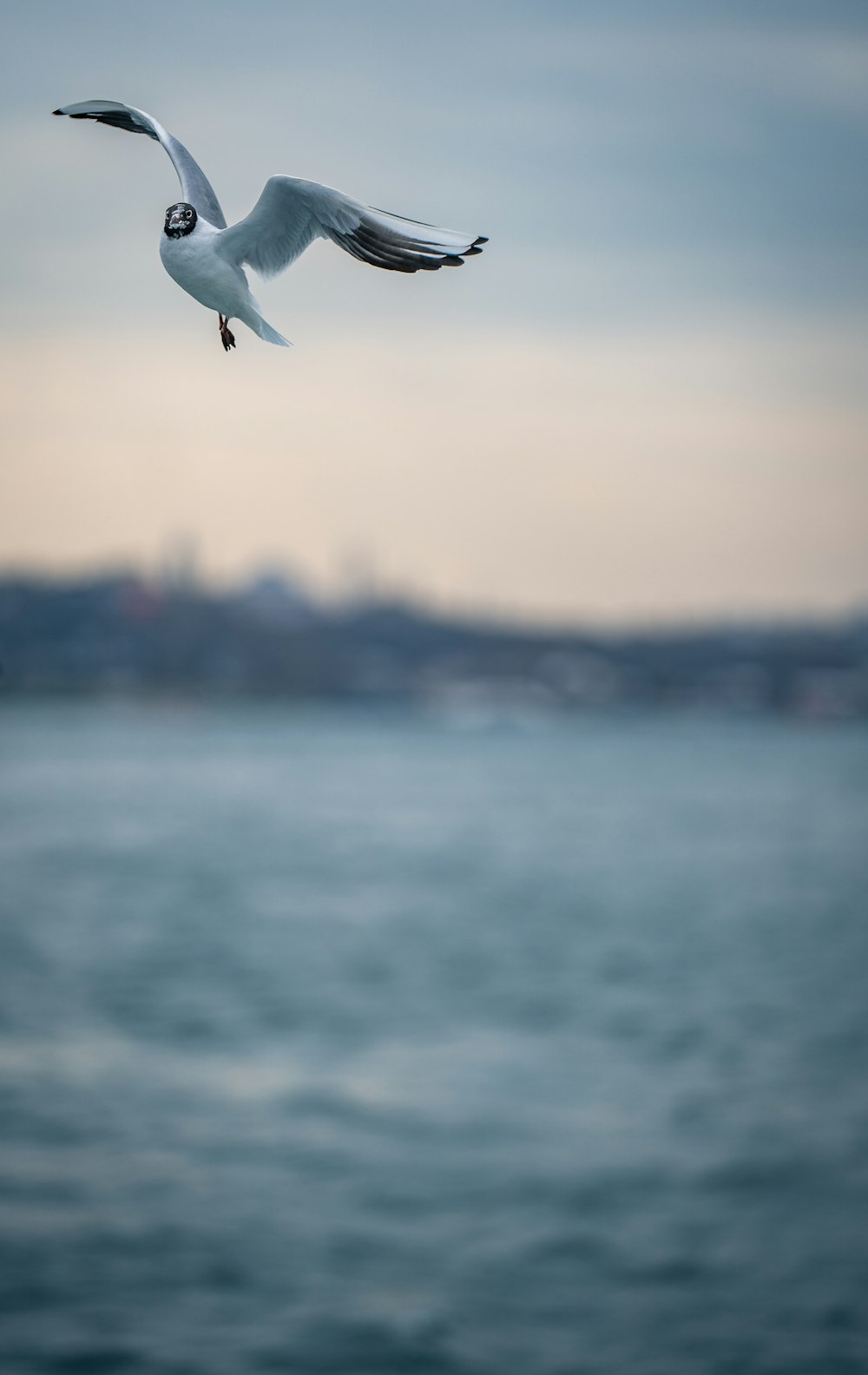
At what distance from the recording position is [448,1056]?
257 ft

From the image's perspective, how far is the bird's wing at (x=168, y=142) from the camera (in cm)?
230

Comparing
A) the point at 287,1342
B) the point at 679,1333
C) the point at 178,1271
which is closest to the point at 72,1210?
the point at 178,1271

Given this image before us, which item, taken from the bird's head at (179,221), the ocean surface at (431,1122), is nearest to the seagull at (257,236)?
the bird's head at (179,221)

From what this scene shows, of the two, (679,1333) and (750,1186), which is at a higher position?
(750,1186)

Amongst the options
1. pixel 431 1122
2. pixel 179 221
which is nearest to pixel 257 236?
pixel 179 221

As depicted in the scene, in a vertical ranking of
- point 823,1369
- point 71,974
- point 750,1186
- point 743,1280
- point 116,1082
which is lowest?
point 823,1369

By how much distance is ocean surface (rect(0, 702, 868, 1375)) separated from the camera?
47.8 m

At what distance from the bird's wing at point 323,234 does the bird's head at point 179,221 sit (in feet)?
0.30

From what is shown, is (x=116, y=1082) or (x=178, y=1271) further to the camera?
(x=116, y=1082)

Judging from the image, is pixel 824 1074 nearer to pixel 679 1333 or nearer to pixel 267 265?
pixel 679 1333

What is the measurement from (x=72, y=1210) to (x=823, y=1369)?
89.0 feet

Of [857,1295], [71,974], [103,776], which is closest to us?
[857,1295]

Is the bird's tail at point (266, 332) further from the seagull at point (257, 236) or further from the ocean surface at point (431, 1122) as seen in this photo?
the ocean surface at point (431, 1122)

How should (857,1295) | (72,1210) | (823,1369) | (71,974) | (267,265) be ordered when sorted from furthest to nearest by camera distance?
1. (71,974)
2. (72,1210)
3. (857,1295)
4. (823,1369)
5. (267,265)
